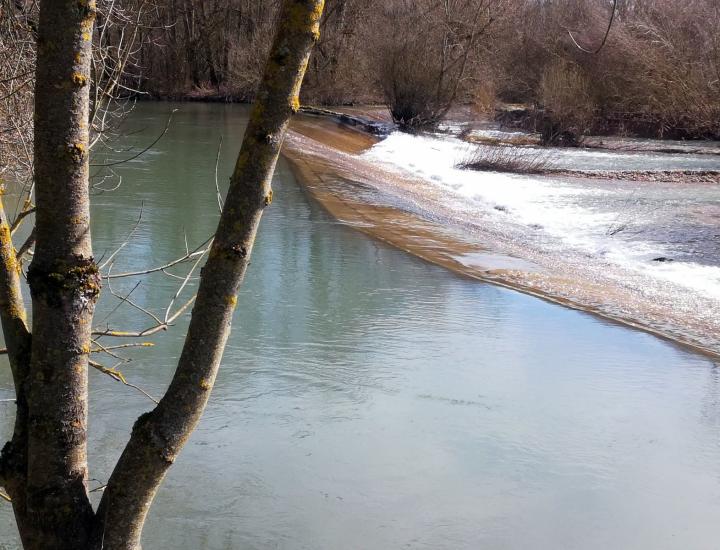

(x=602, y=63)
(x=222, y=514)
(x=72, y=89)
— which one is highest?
(x=602, y=63)

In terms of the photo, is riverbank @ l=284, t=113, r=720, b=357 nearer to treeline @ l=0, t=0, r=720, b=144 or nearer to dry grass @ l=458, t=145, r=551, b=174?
dry grass @ l=458, t=145, r=551, b=174

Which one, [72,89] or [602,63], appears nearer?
[72,89]

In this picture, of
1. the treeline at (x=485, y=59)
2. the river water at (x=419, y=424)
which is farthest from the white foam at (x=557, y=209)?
the treeline at (x=485, y=59)

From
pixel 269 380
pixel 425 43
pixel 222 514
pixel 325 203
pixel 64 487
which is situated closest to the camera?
pixel 64 487

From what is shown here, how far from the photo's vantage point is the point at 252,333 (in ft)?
26.8

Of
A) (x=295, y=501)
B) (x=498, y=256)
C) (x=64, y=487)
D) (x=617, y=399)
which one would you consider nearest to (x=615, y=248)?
(x=498, y=256)

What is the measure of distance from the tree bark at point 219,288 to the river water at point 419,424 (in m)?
2.98

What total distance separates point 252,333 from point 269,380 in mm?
1135

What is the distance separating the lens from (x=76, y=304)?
1.59 m

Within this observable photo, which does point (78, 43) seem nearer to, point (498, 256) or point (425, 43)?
point (498, 256)

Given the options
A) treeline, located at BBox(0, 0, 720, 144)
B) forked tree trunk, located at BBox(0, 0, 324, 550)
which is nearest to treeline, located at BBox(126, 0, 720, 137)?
treeline, located at BBox(0, 0, 720, 144)

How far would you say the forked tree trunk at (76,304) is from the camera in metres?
1.51

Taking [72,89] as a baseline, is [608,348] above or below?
below

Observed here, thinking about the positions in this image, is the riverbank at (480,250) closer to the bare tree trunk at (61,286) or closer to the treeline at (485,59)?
the bare tree trunk at (61,286)
